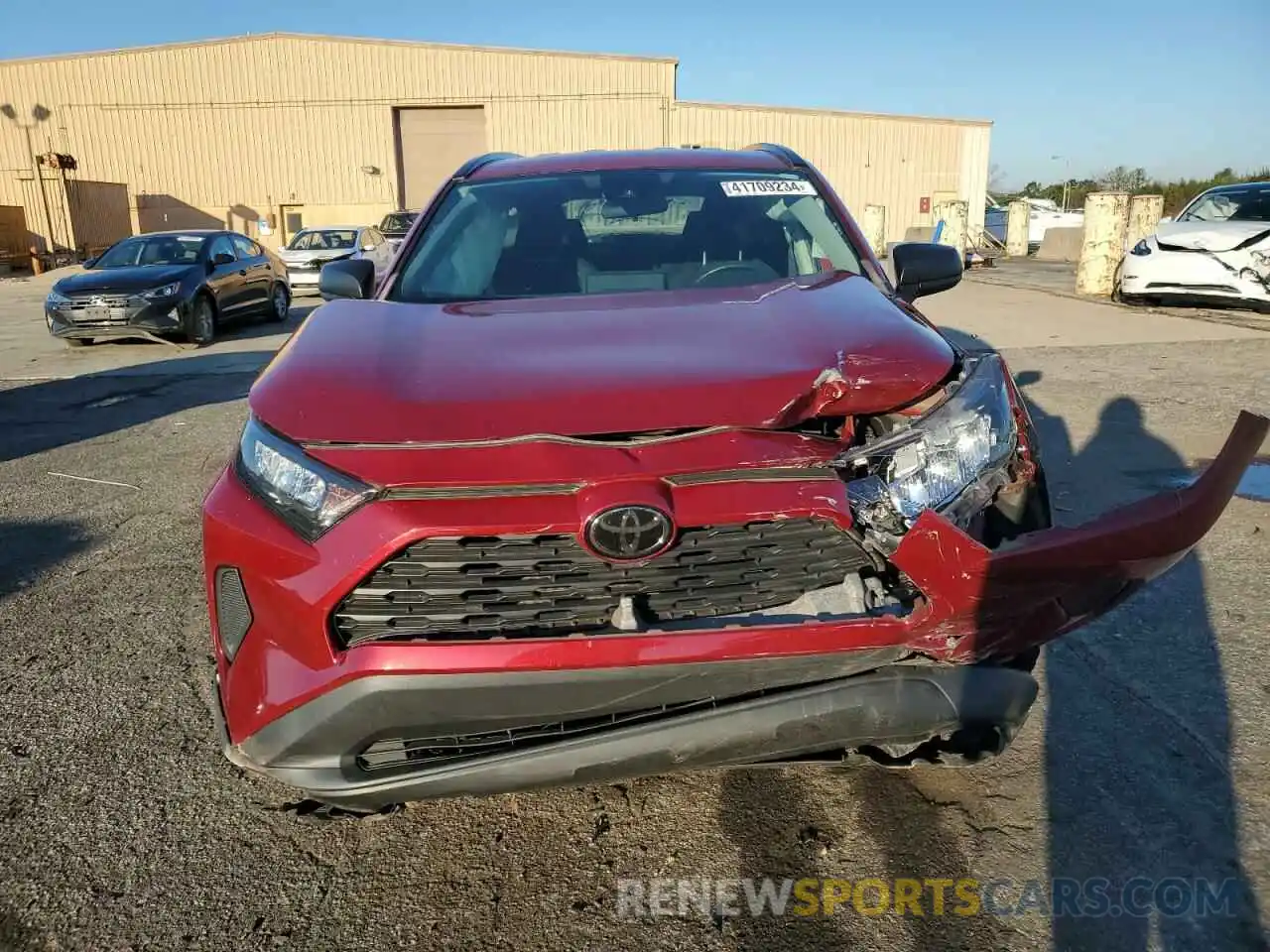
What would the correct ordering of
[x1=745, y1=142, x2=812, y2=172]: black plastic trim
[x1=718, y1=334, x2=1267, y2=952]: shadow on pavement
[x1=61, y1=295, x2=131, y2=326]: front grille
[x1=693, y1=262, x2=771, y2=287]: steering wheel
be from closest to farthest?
[x1=718, y1=334, x2=1267, y2=952]: shadow on pavement, [x1=693, y1=262, x2=771, y2=287]: steering wheel, [x1=745, y1=142, x2=812, y2=172]: black plastic trim, [x1=61, y1=295, x2=131, y2=326]: front grille

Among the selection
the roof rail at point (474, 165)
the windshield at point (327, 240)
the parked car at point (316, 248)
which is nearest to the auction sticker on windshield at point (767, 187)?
the roof rail at point (474, 165)

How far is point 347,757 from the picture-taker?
1.71 m

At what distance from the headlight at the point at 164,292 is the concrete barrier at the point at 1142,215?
14.1 metres

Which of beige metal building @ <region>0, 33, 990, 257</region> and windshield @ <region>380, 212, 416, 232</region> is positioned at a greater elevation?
beige metal building @ <region>0, 33, 990, 257</region>

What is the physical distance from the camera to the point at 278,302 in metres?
14.1

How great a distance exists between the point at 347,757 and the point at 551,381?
0.84m

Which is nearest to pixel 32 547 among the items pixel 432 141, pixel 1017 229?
pixel 1017 229

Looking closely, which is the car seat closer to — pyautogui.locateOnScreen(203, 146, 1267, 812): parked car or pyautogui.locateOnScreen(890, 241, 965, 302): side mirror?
pyautogui.locateOnScreen(203, 146, 1267, 812): parked car

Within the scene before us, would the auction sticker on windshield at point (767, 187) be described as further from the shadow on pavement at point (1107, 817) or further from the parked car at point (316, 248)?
the parked car at point (316, 248)

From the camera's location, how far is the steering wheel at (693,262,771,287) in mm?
2975

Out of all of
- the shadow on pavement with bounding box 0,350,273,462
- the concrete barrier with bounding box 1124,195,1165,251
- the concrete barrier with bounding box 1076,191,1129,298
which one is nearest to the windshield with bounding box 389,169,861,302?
the shadow on pavement with bounding box 0,350,273,462

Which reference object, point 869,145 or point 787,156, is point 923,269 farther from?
point 869,145

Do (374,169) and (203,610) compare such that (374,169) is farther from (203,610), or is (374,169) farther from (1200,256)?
(203,610)
